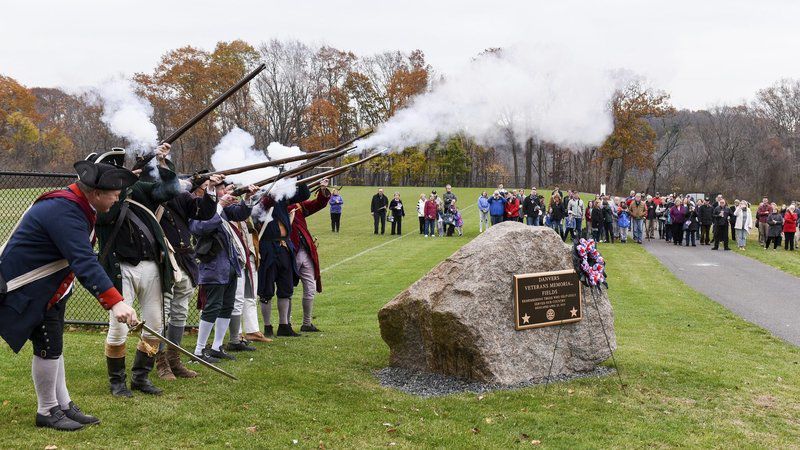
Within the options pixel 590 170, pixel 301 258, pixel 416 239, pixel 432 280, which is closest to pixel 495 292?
pixel 432 280

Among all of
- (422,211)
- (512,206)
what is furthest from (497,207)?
(422,211)

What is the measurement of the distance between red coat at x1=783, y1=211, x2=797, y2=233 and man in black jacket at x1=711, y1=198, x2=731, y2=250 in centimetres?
243

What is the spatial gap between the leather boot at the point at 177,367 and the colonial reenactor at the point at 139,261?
675 mm

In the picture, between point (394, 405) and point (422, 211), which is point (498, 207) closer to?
point (422, 211)


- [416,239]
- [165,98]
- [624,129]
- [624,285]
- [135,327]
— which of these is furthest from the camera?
[624,129]

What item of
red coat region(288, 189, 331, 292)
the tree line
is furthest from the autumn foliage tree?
red coat region(288, 189, 331, 292)

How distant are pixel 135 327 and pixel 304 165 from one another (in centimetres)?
352

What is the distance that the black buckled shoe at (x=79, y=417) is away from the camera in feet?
18.1

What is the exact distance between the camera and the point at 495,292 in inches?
299

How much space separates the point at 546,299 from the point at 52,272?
5233mm

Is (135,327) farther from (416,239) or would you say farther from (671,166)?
(671,166)

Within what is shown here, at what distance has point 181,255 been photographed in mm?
6910

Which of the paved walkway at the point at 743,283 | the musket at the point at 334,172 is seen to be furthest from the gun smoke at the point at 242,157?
the paved walkway at the point at 743,283

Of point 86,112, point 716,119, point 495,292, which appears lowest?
point 495,292
